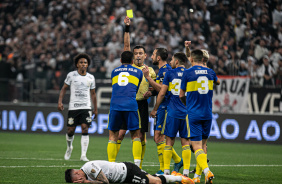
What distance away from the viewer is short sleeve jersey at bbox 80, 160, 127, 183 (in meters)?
7.48

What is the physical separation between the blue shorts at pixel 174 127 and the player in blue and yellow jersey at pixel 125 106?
0.58 metres

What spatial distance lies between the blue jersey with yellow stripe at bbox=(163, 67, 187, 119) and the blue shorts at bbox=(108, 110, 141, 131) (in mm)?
642

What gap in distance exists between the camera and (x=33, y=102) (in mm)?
19688

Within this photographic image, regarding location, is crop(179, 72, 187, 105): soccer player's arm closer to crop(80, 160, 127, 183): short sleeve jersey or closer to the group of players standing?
the group of players standing

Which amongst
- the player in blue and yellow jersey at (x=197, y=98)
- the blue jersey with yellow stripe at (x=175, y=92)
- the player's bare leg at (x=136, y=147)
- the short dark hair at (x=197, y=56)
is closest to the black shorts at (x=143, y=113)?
the player's bare leg at (x=136, y=147)

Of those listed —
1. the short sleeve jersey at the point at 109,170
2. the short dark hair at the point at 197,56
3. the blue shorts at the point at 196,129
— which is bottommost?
the short sleeve jersey at the point at 109,170

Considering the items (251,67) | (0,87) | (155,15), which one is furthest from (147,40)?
(0,87)

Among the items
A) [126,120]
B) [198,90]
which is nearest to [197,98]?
[198,90]

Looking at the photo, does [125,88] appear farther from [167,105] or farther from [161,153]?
A: [161,153]

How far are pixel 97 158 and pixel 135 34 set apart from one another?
994 centimetres

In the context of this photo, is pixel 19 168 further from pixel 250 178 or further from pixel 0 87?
pixel 0 87

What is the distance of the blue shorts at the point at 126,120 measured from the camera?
9.16 m

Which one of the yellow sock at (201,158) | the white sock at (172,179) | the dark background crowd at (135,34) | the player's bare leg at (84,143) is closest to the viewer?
the white sock at (172,179)

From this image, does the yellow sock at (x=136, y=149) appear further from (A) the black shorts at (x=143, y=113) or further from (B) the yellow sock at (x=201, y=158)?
(B) the yellow sock at (x=201, y=158)
